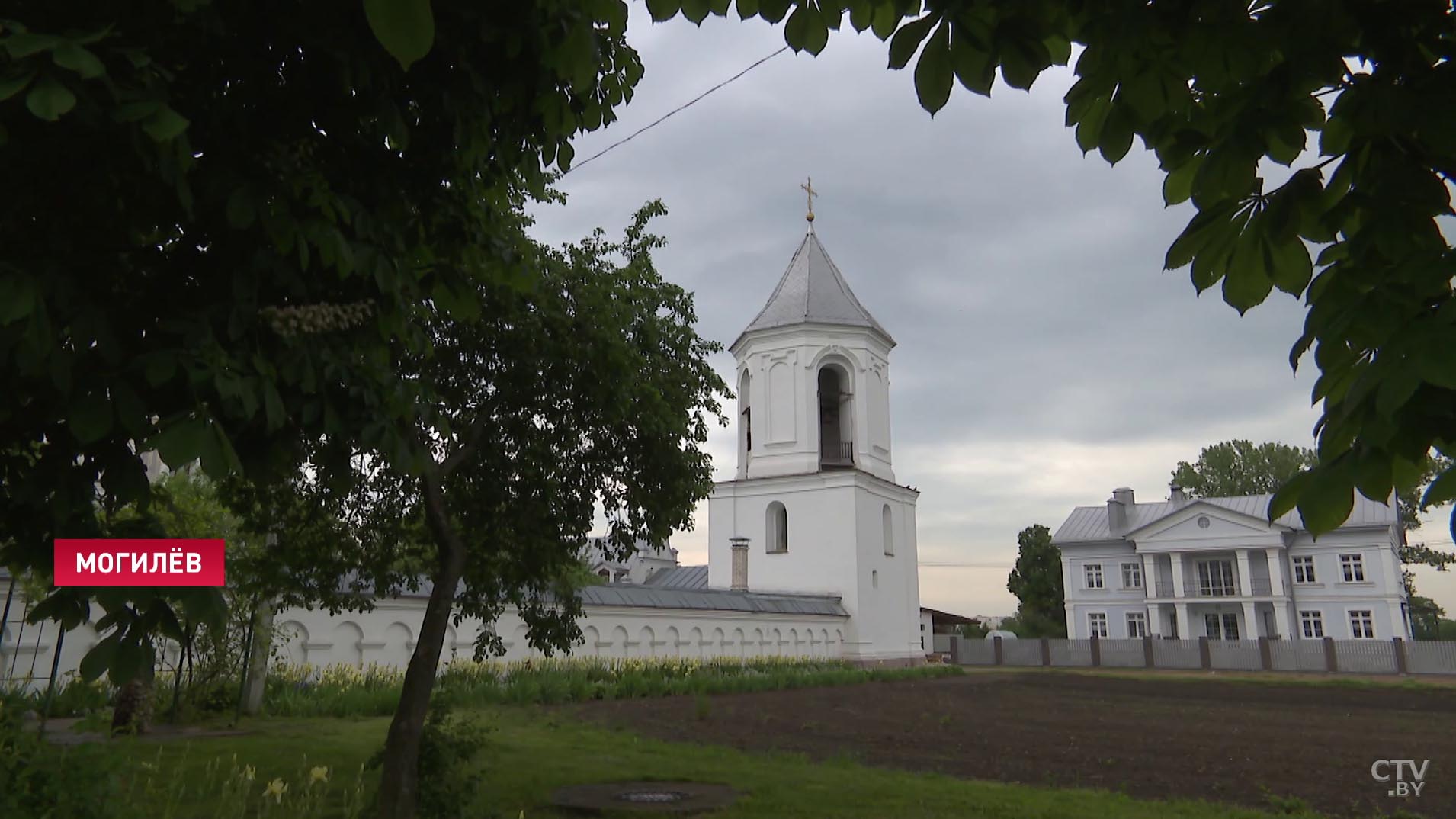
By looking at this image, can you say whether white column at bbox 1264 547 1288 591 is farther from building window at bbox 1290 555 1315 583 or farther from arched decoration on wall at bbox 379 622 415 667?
arched decoration on wall at bbox 379 622 415 667

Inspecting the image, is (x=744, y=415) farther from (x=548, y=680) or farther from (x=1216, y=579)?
(x=1216, y=579)

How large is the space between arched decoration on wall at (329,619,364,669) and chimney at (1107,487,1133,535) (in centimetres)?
4784

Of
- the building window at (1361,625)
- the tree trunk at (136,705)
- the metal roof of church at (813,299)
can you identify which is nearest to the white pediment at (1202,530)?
the building window at (1361,625)

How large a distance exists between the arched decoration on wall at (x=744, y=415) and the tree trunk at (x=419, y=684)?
31211mm

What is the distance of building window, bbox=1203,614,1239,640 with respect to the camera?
169 ft

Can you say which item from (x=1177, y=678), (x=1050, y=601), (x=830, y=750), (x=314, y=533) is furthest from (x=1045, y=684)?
(x=1050, y=601)

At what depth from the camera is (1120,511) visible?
55.6 meters

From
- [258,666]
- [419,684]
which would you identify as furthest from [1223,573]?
[419,684]

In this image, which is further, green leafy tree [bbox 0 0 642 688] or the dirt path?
the dirt path

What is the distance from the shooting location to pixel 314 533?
8281 mm

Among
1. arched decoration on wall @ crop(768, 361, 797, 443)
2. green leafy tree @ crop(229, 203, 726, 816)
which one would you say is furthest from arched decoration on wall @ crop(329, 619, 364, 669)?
Answer: arched decoration on wall @ crop(768, 361, 797, 443)

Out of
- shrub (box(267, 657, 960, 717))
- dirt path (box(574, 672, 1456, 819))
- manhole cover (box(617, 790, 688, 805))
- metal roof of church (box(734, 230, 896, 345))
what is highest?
metal roof of church (box(734, 230, 896, 345))

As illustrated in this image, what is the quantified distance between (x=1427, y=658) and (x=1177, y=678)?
13466 mm

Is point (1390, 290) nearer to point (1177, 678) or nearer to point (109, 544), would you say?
point (109, 544)
